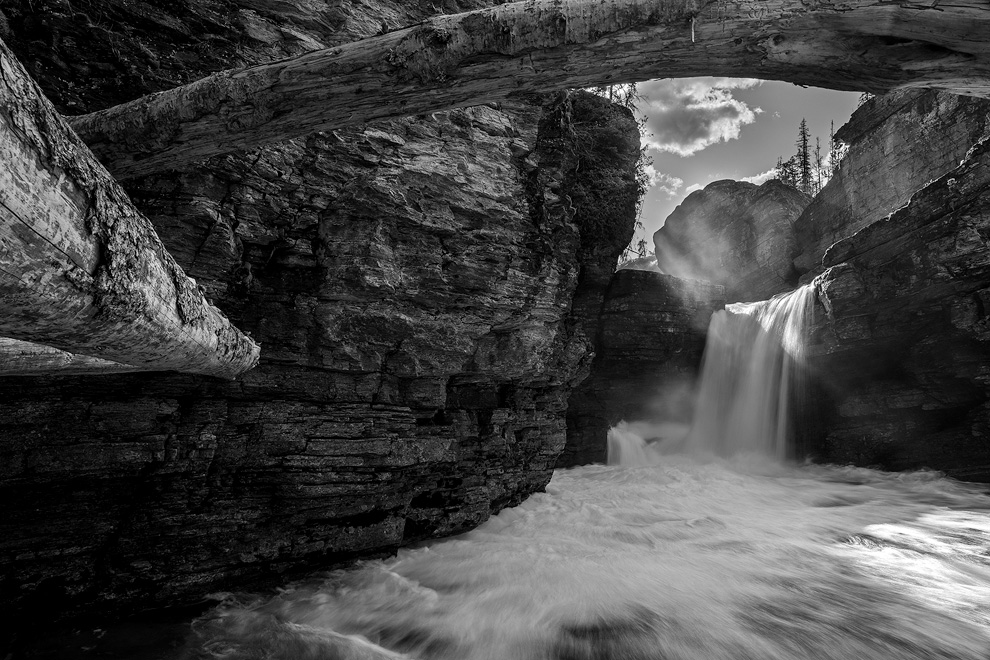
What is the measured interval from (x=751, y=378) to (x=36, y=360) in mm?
17754

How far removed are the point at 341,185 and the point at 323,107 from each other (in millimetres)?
3479

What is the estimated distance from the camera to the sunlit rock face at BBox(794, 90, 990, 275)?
1767 cm

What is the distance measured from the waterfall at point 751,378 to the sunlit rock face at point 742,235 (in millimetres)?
9077

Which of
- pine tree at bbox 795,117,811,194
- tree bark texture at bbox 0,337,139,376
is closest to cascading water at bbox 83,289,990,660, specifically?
tree bark texture at bbox 0,337,139,376

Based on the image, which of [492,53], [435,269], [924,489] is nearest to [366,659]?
[435,269]

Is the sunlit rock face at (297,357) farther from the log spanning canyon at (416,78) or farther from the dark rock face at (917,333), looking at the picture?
the dark rock face at (917,333)

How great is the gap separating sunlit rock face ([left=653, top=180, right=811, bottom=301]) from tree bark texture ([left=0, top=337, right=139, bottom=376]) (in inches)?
1024

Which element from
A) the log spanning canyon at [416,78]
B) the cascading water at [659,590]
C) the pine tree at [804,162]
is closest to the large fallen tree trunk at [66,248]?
the log spanning canyon at [416,78]

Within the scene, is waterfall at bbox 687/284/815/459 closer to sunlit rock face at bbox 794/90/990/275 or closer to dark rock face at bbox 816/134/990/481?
dark rock face at bbox 816/134/990/481

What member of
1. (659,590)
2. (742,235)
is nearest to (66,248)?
(659,590)

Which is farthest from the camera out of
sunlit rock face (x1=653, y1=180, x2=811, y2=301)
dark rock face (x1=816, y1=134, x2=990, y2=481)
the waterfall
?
sunlit rock face (x1=653, y1=180, x2=811, y2=301)

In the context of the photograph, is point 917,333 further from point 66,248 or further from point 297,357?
point 66,248

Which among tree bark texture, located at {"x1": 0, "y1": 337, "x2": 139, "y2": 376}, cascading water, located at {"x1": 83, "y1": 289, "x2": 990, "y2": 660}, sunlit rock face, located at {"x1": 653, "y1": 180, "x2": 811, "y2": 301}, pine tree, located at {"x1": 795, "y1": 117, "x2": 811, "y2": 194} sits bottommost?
cascading water, located at {"x1": 83, "y1": 289, "x2": 990, "y2": 660}

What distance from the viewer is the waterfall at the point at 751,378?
1409cm
